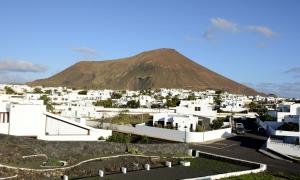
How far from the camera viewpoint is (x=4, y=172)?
19.6 m

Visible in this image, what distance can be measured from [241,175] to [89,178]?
851cm

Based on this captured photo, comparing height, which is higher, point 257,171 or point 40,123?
point 40,123

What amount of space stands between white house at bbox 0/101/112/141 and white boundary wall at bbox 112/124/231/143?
28.3ft

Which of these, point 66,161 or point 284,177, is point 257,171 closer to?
point 284,177

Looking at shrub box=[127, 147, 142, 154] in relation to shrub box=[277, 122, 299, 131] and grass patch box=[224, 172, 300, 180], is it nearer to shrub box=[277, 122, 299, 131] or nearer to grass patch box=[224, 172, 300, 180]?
grass patch box=[224, 172, 300, 180]

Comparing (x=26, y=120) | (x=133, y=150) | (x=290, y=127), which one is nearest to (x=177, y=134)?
(x=290, y=127)

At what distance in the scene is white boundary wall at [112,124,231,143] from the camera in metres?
38.1

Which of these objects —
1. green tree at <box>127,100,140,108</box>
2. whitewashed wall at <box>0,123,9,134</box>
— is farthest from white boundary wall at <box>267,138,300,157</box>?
green tree at <box>127,100,140,108</box>

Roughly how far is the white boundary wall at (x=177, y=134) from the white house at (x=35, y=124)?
28.3ft

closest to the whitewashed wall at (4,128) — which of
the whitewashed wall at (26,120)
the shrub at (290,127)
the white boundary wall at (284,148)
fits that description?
the whitewashed wall at (26,120)

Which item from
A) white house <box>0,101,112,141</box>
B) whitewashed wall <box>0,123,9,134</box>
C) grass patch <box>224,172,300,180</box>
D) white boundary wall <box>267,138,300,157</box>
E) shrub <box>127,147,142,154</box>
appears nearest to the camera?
grass patch <box>224,172,300,180</box>

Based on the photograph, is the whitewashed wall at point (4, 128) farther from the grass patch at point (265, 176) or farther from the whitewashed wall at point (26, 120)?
the grass patch at point (265, 176)

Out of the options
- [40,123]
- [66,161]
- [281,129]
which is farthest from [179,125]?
[66,161]

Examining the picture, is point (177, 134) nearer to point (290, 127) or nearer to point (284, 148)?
point (290, 127)
